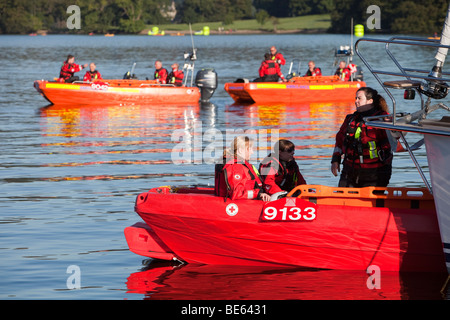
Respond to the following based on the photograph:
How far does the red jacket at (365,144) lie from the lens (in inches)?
352

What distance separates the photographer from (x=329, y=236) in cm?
858

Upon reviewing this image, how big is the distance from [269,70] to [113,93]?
5.01m

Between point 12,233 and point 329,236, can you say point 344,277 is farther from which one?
point 12,233

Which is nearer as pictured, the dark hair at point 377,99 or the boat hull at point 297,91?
the dark hair at point 377,99

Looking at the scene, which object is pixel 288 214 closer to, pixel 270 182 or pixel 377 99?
pixel 270 182

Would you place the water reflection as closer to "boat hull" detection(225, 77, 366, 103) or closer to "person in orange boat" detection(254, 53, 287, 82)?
"person in orange boat" detection(254, 53, 287, 82)

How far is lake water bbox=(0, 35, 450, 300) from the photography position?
331 inches

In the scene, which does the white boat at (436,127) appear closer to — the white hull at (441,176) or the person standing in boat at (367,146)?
the white hull at (441,176)

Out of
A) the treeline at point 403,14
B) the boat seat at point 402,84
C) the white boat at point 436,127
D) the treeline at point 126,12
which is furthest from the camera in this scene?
the treeline at point 126,12

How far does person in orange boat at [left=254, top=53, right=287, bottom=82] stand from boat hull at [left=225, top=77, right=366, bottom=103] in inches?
11.5

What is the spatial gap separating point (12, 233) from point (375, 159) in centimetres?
456

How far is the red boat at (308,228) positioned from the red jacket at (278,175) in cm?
33

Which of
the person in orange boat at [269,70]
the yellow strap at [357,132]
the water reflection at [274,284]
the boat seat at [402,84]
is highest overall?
the boat seat at [402,84]

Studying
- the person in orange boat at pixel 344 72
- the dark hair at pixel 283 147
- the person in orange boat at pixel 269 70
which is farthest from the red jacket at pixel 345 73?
the dark hair at pixel 283 147
